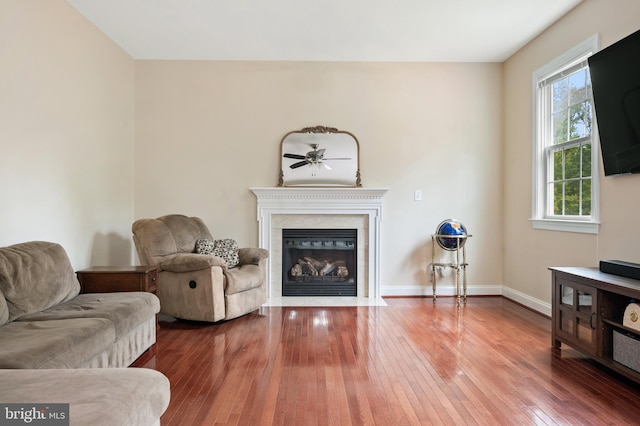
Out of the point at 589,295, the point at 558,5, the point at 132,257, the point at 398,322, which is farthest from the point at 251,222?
the point at 558,5

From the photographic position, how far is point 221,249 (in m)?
3.90

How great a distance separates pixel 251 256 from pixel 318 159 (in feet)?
A: 4.66

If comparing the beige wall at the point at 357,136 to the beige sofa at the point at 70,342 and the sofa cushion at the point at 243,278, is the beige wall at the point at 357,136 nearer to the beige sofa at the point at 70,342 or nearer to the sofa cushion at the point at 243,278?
the sofa cushion at the point at 243,278

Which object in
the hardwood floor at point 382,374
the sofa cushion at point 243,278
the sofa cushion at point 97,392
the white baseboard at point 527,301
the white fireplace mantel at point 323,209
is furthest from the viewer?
the white fireplace mantel at point 323,209

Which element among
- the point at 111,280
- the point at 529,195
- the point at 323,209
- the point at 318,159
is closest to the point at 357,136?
the point at 318,159

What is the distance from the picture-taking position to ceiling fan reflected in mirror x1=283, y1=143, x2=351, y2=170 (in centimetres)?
450

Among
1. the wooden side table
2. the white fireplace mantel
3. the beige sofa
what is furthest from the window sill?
A: the wooden side table

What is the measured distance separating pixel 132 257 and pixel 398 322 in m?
3.10

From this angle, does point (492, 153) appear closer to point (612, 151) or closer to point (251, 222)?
point (612, 151)

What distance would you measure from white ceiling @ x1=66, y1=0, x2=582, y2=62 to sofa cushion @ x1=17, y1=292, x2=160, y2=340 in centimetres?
247

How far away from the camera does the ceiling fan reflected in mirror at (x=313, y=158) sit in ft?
14.8

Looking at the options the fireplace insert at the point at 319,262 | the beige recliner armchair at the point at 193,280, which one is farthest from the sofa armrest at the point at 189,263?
the fireplace insert at the point at 319,262

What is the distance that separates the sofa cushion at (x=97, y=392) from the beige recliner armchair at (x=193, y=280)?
199 cm

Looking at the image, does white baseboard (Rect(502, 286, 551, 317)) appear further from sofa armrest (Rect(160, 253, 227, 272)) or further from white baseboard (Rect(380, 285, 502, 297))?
sofa armrest (Rect(160, 253, 227, 272))
